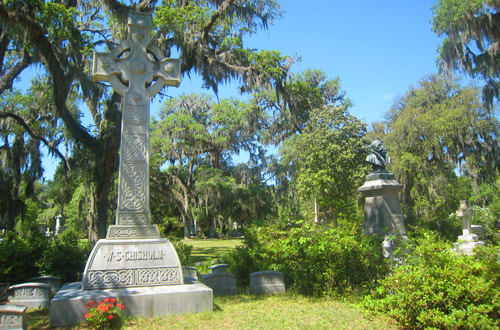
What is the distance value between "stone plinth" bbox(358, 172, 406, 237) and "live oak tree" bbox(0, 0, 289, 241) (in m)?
7.19

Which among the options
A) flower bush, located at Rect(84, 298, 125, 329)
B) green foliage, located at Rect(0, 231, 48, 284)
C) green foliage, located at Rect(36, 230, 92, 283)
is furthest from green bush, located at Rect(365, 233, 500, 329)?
green foliage, located at Rect(0, 231, 48, 284)

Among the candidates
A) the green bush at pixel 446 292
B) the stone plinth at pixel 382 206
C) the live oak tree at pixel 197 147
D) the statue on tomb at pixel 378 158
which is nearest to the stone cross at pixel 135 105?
the green bush at pixel 446 292

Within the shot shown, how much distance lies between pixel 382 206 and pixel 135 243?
5801mm

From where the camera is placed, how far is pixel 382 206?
8.11 metres

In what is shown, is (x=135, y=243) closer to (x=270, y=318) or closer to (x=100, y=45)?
(x=270, y=318)

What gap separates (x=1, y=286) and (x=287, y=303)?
16.3 feet

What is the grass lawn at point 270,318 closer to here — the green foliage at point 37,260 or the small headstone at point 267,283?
the small headstone at point 267,283

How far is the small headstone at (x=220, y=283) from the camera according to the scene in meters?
6.39

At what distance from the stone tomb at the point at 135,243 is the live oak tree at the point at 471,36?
1562cm

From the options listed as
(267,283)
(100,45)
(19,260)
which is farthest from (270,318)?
(100,45)

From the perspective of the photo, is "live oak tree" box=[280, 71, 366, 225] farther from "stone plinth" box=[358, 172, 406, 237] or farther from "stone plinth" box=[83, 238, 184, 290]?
"stone plinth" box=[83, 238, 184, 290]

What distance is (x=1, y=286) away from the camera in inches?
231

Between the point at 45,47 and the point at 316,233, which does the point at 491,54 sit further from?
the point at 45,47

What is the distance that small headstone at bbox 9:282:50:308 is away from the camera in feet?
18.2
